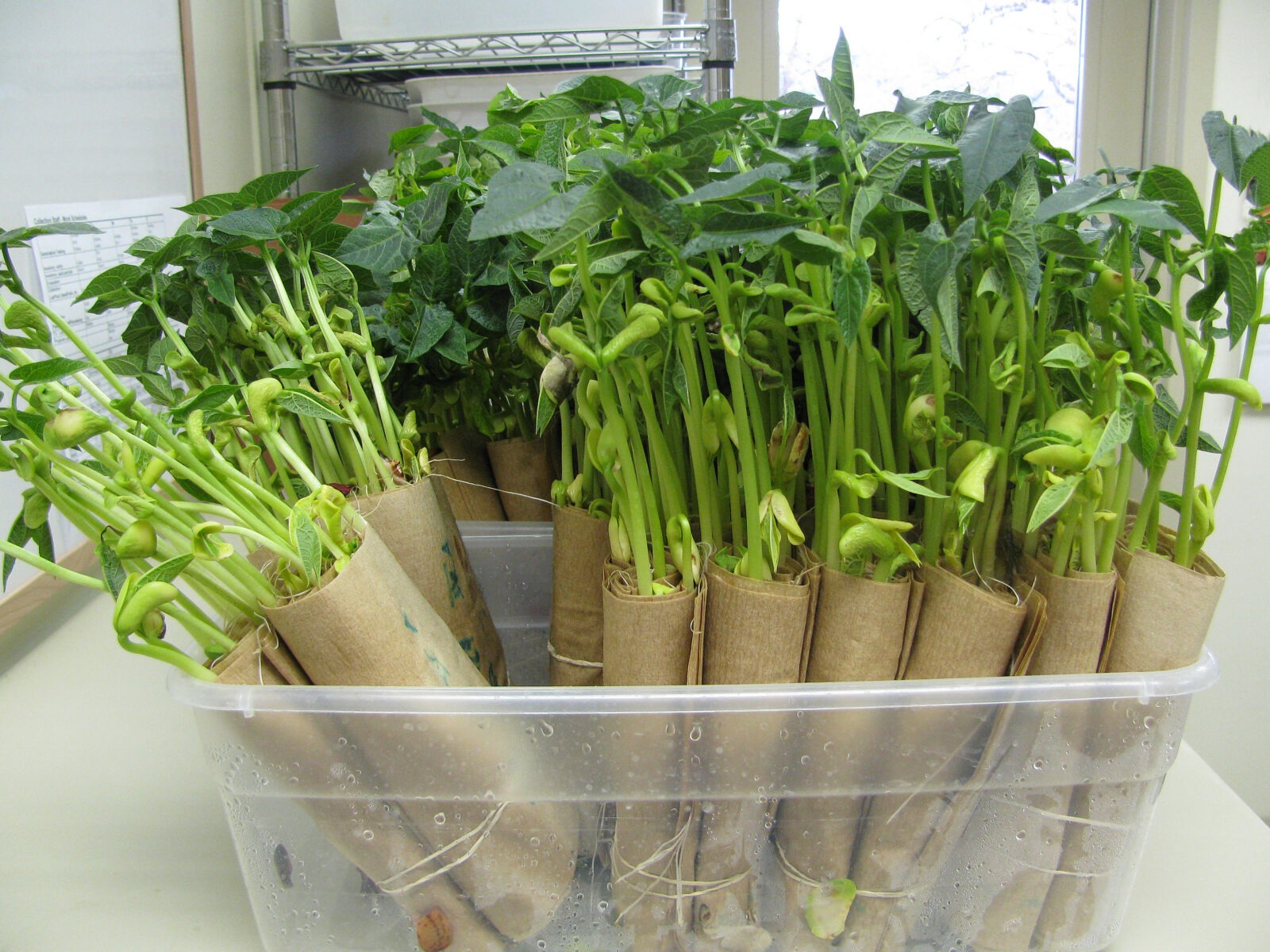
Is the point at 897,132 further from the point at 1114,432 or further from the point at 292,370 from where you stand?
the point at 292,370

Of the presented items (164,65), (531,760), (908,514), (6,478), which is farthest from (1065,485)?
(164,65)

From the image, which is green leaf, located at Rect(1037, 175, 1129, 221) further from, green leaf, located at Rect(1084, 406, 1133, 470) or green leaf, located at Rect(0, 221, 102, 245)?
green leaf, located at Rect(0, 221, 102, 245)

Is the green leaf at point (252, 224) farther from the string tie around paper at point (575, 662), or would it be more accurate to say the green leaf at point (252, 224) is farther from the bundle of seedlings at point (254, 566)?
the string tie around paper at point (575, 662)

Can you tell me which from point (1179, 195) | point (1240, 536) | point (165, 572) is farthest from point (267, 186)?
point (1240, 536)

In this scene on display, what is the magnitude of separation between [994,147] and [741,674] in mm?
243

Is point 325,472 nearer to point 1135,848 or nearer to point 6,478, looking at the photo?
point 6,478

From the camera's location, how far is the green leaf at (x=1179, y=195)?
38 centimetres

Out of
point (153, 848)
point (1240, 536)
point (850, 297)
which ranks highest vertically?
point (850, 297)

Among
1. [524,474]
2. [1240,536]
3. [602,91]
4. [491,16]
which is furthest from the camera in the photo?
[1240,536]

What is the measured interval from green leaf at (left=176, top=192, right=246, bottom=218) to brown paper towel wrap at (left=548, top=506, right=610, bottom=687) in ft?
0.80

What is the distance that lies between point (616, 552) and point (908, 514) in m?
0.15

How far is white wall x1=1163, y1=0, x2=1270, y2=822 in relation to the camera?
1.26 metres

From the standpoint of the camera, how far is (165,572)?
13.3 inches

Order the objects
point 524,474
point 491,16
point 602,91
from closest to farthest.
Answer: point 602,91 → point 524,474 → point 491,16
